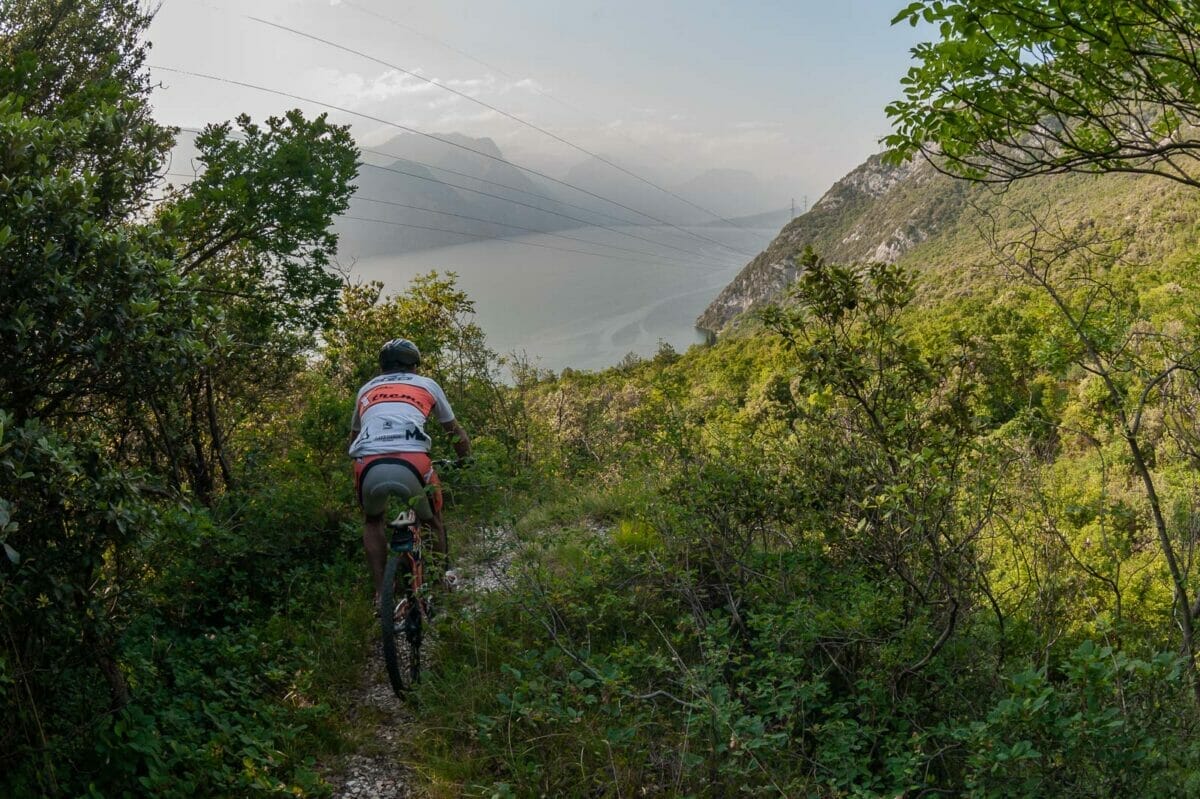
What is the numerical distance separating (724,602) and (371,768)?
2.46 m

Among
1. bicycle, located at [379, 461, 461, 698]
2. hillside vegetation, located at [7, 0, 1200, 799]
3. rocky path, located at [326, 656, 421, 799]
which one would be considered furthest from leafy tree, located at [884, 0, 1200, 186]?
rocky path, located at [326, 656, 421, 799]

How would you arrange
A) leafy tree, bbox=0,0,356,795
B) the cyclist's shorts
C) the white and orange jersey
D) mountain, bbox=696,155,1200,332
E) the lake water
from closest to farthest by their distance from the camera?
leafy tree, bbox=0,0,356,795 < the cyclist's shorts < the white and orange jersey < mountain, bbox=696,155,1200,332 < the lake water

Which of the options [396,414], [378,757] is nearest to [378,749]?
[378,757]

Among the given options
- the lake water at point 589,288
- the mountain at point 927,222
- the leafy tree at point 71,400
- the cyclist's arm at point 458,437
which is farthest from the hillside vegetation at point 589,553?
the lake water at point 589,288

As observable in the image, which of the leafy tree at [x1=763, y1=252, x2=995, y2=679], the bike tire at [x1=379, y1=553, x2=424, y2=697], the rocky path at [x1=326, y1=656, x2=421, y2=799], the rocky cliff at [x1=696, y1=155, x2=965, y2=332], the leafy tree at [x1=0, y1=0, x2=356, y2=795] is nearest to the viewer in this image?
the leafy tree at [x1=0, y1=0, x2=356, y2=795]

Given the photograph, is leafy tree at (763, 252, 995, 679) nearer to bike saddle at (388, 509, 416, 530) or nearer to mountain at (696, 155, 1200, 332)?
mountain at (696, 155, 1200, 332)

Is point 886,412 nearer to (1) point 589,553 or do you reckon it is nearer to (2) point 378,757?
(1) point 589,553

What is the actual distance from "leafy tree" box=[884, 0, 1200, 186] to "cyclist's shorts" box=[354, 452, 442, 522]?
3.26 metres

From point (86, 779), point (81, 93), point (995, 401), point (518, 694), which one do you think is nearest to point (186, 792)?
point (86, 779)

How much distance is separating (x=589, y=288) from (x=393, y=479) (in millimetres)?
69935

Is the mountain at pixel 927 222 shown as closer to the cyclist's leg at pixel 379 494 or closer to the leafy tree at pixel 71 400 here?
the cyclist's leg at pixel 379 494

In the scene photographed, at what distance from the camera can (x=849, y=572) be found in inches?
176

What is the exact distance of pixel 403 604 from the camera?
4297 mm

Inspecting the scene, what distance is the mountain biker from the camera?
4.30 m
